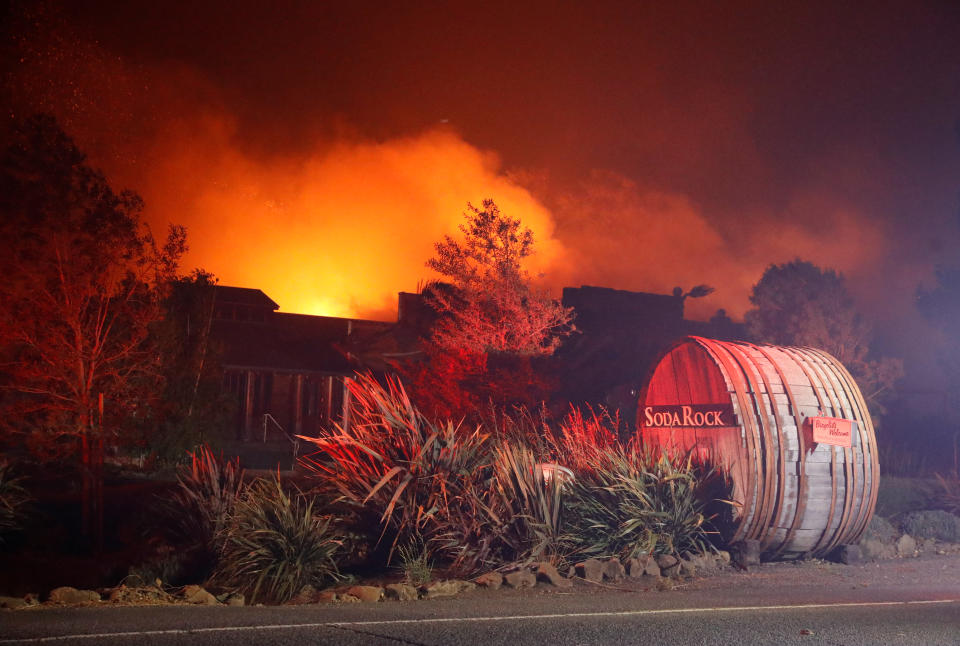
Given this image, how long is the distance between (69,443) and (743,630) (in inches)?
506

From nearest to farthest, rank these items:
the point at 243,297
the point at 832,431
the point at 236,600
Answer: the point at 236,600
the point at 832,431
the point at 243,297

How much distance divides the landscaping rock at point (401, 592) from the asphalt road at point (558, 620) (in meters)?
0.39

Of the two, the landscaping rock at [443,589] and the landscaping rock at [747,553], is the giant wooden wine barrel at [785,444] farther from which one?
the landscaping rock at [443,589]

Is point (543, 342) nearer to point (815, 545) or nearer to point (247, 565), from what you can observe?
point (815, 545)

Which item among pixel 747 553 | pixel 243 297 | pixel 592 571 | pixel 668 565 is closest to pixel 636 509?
pixel 668 565

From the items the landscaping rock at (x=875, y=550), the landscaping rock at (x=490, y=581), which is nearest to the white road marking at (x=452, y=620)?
the landscaping rock at (x=490, y=581)

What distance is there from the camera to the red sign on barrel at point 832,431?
411 inches

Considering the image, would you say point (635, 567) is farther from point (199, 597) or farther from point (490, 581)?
point (199, 597)

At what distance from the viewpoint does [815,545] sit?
35.0 feet

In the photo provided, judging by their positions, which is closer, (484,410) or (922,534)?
(922,534)

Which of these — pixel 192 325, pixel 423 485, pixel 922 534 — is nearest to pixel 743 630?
pixel 423 485

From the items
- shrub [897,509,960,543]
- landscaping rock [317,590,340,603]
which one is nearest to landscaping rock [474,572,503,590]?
landscaping rock [317,590,340,603]

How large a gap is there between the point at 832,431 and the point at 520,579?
444 centimetres

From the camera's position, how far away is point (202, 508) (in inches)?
443
